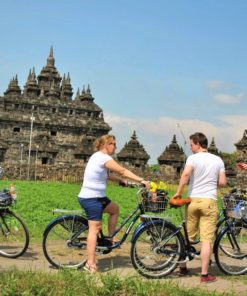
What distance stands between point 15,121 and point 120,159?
15.5 meters

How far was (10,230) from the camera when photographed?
780cm

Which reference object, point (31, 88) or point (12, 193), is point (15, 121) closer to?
point (31, 88)

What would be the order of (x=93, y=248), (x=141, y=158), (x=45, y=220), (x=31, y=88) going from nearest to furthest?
1. (x=93, y=248)
2. (x=45, y=220)
3. (x=141, y=158)
4. (x=31, y=88)

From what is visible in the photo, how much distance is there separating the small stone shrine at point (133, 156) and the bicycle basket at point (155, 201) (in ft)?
113

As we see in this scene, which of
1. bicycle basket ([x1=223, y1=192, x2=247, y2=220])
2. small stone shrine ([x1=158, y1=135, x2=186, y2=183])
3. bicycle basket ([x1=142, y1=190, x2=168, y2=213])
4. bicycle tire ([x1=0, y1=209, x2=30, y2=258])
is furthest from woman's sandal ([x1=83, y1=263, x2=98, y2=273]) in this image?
small stone shrine ([x1=158, y1=135, x2=186, y2=183])

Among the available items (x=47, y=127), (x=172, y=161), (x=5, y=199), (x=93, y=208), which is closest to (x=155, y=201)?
(x=93, y=208)

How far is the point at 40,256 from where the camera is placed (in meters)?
7.66

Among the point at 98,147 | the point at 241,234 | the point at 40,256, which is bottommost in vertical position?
the point at 40,256

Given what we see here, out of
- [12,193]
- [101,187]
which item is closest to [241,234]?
[101,187]

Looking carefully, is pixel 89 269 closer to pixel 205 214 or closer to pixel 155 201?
pixel 155 201

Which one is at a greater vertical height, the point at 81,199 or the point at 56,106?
the point at 56,106

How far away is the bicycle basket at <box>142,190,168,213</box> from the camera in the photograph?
6.80 meters

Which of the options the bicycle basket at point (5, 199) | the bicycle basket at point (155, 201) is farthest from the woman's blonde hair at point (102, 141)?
the bicycle basket at point (5, 199)

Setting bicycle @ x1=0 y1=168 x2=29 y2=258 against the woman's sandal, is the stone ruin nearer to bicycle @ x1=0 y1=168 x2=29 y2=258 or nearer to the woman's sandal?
bicycle @ x1=0 y1=168 x2=29 y2=258
